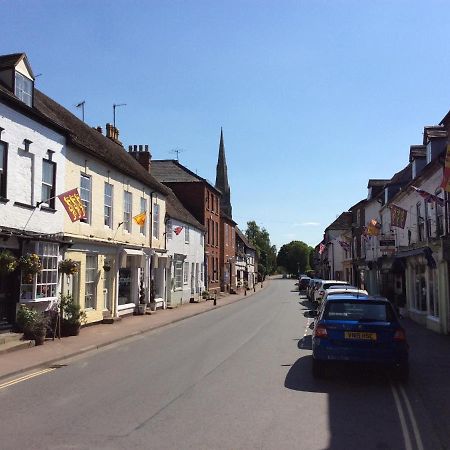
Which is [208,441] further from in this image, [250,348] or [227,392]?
[250,348]

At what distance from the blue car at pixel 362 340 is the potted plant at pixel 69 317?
9445 mm

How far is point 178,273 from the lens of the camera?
1361 inches

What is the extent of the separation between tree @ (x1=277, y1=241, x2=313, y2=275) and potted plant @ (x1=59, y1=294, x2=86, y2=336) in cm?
13430

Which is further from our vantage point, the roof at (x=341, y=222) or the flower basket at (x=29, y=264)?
the roof at (x=341, y=222)

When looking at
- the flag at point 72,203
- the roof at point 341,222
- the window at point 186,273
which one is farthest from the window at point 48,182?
the roof at point 341,222

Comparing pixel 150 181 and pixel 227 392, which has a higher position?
pixel 150 181

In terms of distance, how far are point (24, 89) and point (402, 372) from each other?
44.2ft

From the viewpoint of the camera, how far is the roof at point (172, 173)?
4409 cm

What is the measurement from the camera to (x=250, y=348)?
13992mm

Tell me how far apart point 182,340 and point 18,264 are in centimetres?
537

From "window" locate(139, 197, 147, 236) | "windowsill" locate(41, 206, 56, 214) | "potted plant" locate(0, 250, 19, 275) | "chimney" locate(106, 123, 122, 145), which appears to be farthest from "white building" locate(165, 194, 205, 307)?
"potted plant" locate(0, 250, 19, 275)

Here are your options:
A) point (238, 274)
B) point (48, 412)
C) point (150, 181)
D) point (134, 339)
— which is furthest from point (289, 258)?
point (48, 412)

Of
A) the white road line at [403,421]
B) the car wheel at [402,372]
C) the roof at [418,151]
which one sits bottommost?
the white road line at [403,421]

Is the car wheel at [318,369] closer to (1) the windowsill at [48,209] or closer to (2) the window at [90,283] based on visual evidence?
(1) the windowsill at [48,209]
